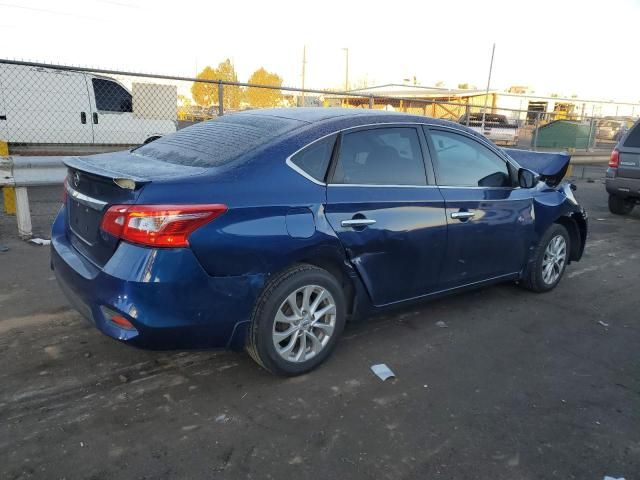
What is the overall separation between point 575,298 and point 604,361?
1424 mm

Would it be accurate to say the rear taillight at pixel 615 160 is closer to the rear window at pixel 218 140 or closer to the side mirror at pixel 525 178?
the side mirror at pixel 525 178

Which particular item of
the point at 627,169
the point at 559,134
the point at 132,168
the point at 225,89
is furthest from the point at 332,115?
the point at 225,89

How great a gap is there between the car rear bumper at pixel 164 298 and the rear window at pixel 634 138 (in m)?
8.36

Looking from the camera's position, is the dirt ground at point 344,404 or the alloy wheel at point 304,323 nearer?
the dirt ground at point 344,404

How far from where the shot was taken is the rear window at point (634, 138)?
8805mm

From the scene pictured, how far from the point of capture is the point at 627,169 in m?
8.81

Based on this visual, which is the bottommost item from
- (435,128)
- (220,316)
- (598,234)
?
(598,234)

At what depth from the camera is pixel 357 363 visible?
3.51 meters

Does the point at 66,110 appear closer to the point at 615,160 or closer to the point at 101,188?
the point at 101,188

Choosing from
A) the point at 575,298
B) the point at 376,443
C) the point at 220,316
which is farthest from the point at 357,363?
the point at 575,298

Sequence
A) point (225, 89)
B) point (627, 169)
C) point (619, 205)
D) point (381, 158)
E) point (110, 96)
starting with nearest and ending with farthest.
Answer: point (381, 158) < point (627, 169) < point (619, 205) < point (110, 96) < point (225, 89)

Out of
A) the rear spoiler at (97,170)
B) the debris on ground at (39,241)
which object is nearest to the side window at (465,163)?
the rear spoiler at (97,170)

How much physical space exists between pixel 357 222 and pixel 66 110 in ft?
34.5

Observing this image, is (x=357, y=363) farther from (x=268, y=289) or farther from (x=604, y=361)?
(x=604, y=361)
